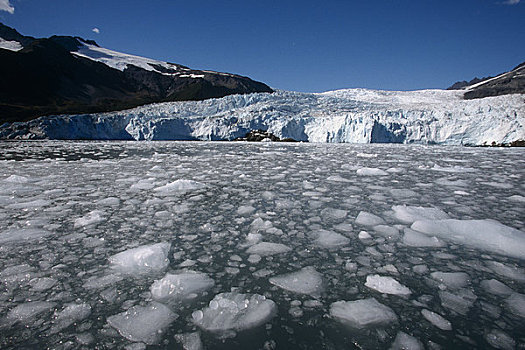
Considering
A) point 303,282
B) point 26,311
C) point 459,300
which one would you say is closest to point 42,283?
point 26,311

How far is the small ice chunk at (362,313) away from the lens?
36.8 inches

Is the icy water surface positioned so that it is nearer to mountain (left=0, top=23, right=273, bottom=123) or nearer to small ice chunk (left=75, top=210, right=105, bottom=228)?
small ice chunk (left=75, top=210, right=105, bottom=228)

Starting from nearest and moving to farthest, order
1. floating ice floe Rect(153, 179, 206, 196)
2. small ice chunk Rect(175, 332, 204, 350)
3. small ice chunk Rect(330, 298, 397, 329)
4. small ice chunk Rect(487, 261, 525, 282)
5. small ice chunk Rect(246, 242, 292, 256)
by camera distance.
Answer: small ice chunk Rect(175, 332, 204, 350)
small ice chunk Rect(330, 298, 397, 329)
small ice chunk Rect(487, 261, 525, 282)
small ice chunk Rect(246, 242, 292, 256)
floating ice floe Rect(153, 179, 206, 196)

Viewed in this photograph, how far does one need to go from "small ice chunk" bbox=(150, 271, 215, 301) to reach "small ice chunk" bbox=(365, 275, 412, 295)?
0.69m

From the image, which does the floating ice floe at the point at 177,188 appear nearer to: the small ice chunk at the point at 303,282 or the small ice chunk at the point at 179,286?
the small ice chunk at the point at 179,286

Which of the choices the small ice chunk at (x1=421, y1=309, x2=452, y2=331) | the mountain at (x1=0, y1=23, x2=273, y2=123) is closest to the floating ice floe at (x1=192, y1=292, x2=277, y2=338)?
the small ice chunk at (x1=421, y1=309, x2=452, y2=331)

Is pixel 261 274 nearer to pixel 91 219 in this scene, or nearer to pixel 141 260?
pixel 141 260

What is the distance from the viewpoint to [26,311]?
982 millimetres

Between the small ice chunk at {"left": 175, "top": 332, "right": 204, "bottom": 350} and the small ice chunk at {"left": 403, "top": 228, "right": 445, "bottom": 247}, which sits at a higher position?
the small ice chunk at {"left": 175, "top": 332, "right": 204, "bottom": 350}

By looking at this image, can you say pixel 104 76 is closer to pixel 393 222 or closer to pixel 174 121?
pixel 174 121

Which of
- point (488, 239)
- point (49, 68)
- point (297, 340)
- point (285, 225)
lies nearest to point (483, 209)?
Answer: point (488, 239)

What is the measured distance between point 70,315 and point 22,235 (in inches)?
42.9

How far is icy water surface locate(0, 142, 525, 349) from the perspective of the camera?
0.89 metres

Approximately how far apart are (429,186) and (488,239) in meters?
1.80
